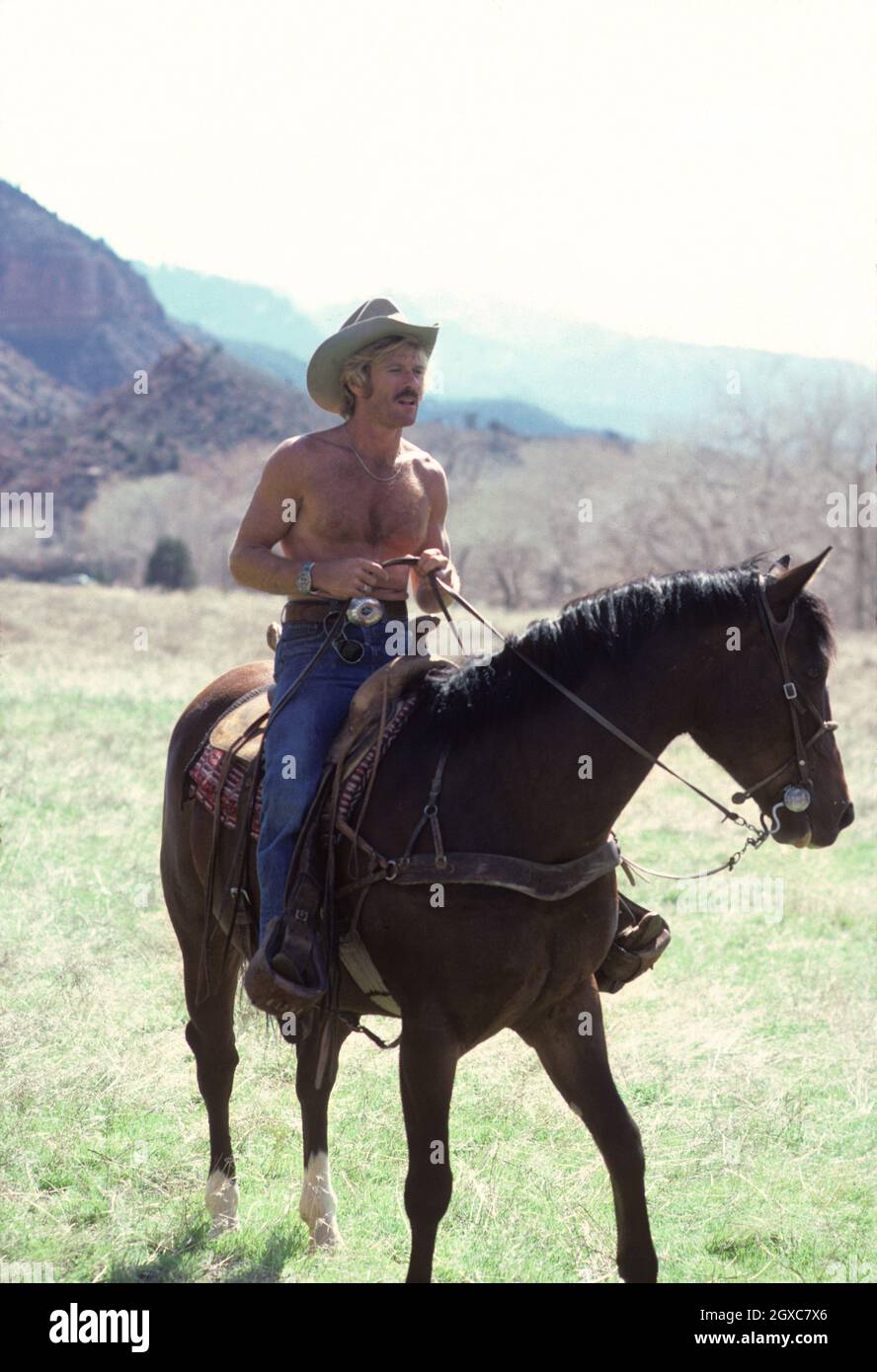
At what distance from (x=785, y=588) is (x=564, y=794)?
0.93 m

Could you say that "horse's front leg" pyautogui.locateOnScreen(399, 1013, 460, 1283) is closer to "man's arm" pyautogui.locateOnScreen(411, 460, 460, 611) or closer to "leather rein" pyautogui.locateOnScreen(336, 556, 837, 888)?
"leather rein" pyautogui.locateOnScreen(336, 556, 837, 888)

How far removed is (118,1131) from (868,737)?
1620 centimetres

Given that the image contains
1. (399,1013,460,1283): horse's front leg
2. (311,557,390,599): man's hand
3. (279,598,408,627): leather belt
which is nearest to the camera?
(399,1013,460,1283): horse's front leg

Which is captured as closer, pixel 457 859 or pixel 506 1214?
pixel 457 859

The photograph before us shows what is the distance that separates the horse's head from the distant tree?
59.5 meters

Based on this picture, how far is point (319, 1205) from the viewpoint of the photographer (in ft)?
17.8

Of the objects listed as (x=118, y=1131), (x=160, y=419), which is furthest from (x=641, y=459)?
(x=118, y=1131)

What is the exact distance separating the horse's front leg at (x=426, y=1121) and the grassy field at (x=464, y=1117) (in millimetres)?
731

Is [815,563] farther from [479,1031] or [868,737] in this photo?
[868,737]

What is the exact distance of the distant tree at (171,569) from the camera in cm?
6341

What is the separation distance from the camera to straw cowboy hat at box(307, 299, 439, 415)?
484 cm

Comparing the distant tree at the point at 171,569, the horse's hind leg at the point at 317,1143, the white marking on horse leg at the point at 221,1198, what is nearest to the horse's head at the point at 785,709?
the horse's hind leg at the point at 317,1143

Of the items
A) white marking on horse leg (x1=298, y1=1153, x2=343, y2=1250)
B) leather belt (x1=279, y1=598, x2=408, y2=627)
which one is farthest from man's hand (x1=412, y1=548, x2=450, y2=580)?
white marking on horse leg (x1=298, y1=1153, x2=343, y2=1250)
